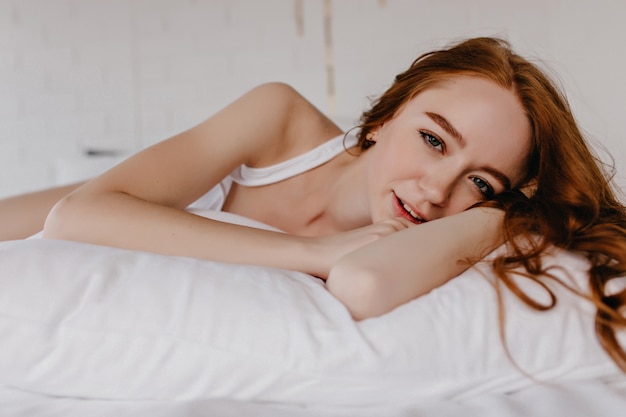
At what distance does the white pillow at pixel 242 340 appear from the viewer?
749 millimetres

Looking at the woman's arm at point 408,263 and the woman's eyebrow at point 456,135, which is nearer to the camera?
the woman's arm at point 408,263

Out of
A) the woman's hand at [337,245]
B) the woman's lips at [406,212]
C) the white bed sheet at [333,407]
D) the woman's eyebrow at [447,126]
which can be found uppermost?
the woman's eyebrow at [447,126]

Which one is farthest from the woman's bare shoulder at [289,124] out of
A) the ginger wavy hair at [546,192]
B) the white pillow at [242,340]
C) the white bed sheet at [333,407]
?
the white bed sheet at [333,407]

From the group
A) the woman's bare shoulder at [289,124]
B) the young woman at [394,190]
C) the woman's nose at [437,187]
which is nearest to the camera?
the young woman at [394,190]

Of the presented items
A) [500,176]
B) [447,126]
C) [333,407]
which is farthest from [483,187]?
[333,407]

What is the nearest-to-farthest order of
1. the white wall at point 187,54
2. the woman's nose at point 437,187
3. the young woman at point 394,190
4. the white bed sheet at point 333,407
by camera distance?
the white bed sheet at point 333,407 < the young woman at point 394,190 < the woman's nose at point 437,187 < the white wall at point 187,54

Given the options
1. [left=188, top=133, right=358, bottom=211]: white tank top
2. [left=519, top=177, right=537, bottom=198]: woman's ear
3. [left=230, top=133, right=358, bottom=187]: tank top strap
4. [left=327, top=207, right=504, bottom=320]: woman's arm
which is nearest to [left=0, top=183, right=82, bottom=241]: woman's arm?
[left=188, top=133, right=358, bottom=211]: white tank top

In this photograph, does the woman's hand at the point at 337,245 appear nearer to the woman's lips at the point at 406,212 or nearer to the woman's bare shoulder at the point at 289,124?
the woman's lips at the point at 406,212

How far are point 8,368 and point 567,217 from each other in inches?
33.8

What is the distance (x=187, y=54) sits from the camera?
11.4ft

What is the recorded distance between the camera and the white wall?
3.08 metres

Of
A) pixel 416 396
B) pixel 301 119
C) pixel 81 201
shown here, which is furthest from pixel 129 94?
pixel 416 396

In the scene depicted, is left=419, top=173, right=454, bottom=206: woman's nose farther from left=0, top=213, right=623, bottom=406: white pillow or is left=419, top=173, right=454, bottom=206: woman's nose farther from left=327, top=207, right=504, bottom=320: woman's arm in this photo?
left=0, top=213, right=623, bottom=406: white pillow

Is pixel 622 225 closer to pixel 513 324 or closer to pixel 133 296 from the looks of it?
pixel 513 324
